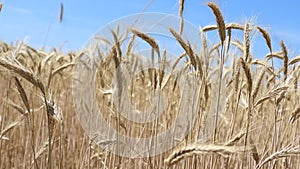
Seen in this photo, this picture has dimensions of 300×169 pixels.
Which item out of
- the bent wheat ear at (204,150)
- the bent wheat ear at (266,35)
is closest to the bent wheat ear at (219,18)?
the bent wheat ear at (266,35)

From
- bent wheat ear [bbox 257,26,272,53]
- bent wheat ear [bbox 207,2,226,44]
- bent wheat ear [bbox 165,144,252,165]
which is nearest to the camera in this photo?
bent wheat ear [bbox 165,144,252,165]

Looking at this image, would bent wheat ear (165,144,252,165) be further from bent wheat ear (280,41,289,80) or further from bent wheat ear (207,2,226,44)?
bent wheat ear (280,41,289,80)

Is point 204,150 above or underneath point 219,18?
underneath

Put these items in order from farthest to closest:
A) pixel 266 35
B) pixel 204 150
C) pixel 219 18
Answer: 1. pixel 266 35
2. pixel 219 18
3. pixel 204 150

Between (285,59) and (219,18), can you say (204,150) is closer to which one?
(219,18)

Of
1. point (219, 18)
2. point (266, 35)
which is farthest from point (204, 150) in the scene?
point (266, 35)

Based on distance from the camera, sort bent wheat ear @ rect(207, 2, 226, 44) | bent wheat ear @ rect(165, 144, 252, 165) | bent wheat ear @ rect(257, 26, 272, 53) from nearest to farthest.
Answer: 1. bent wheat ear @ rect(165, 144, 252, 165)
2. bent wheat ear @ rect(207, 2, 226, 44)
3. bent wheat ear @ rect(257, 26, 272, 53)

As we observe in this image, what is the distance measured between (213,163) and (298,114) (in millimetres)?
404

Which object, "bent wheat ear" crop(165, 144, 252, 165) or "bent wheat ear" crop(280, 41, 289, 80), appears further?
"bent wheat ear" crop(280, 41, 289, 80)

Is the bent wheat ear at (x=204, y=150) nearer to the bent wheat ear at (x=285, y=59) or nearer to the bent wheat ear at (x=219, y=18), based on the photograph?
the bent wheat ear at (x=219, y=18)

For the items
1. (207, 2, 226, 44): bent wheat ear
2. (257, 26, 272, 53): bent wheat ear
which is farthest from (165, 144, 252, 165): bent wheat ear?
(257, 26, 272, 53): bent wheat ear

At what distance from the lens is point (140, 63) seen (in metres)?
2.52

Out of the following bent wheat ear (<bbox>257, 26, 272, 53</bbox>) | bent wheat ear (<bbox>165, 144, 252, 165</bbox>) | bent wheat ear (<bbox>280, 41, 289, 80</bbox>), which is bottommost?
bent wheat ear (<bbox>165, 144, 252, 165</bbox>)

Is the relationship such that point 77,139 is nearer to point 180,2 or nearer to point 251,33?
point 180,2
